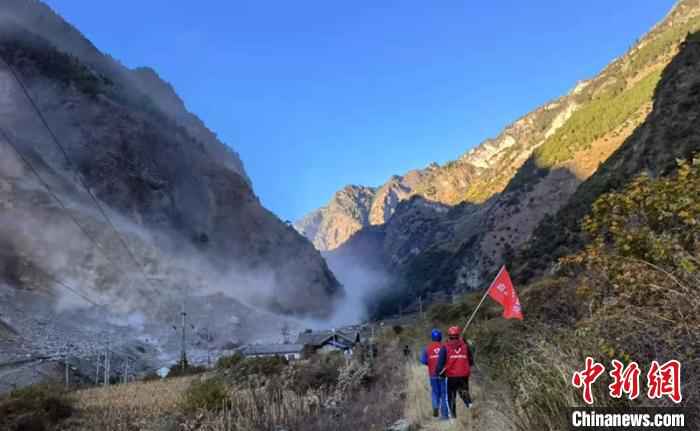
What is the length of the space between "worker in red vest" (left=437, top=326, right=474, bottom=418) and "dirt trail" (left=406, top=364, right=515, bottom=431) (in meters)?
0.23

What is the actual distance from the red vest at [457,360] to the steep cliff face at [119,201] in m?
67.2

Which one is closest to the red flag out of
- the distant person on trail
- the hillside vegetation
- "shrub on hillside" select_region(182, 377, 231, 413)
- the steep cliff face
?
the distant person on trail

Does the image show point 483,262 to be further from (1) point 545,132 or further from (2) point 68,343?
(1) point 545,132

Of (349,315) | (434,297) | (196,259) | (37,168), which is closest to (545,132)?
A: (434,297)

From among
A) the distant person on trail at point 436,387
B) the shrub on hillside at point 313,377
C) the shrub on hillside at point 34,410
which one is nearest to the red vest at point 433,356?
the distant person on trail at point 436,387

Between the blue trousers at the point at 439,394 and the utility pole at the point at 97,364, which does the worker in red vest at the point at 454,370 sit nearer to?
the blue trousers at the point at 439,394

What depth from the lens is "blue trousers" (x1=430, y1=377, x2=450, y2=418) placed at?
8.51 meters

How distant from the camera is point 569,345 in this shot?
488cm

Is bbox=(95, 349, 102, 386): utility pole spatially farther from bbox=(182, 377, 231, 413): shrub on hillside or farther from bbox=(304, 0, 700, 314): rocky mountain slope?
bbox=(304, 0, 700, 314): rocky mountain slope

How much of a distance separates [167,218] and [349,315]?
169 ft

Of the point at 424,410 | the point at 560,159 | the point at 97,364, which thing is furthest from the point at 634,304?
the point at 560,159

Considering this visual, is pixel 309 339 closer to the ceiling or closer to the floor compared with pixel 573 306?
closer to the floor

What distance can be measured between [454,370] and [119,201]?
8731cm

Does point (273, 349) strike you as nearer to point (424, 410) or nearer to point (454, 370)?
point (424, 410)
